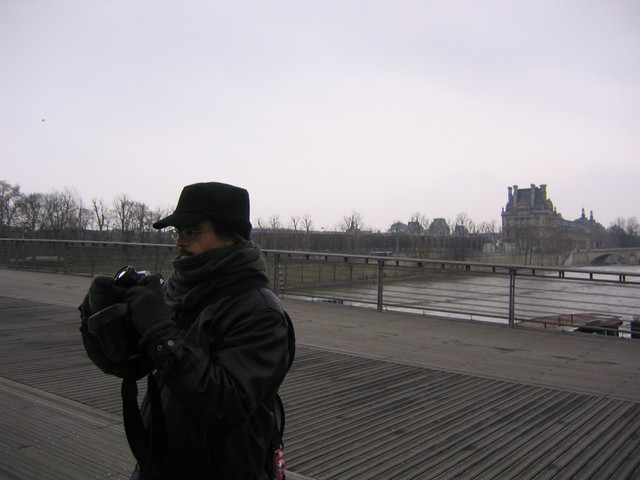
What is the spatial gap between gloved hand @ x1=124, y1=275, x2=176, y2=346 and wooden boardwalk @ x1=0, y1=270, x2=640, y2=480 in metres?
2.16

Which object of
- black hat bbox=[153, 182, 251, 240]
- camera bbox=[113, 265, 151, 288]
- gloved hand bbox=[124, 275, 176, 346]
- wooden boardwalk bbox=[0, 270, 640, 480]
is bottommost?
wooden boardwalk bbox=[0, 270, 640, 480]

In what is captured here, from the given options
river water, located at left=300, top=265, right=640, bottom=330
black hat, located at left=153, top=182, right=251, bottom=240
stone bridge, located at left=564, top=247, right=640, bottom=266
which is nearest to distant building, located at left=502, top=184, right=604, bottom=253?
stone bridge, located at left=564, top=247, right=640, bottom=266

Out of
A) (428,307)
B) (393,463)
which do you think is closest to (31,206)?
(428,307)

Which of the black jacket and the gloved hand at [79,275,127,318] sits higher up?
the gloved hand at [79,275,127,318]

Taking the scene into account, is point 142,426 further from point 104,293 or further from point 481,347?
point 481,347

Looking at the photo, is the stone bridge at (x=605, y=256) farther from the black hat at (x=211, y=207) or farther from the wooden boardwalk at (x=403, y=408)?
the black hat at (x=211, y=207)

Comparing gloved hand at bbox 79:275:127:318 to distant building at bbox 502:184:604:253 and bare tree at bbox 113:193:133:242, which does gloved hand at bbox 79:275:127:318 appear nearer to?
bare tree at bbox 113:193:133:242

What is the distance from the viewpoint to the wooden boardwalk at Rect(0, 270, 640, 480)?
3.54m

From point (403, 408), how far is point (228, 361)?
3388mm

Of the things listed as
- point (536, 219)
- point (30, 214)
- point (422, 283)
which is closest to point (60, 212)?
point (30, 214)

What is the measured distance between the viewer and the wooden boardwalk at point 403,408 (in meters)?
3.54

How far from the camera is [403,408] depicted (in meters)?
4.68

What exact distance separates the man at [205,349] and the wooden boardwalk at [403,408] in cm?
187

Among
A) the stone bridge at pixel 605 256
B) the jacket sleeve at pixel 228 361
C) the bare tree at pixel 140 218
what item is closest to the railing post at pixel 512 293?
the jacket sleeve at pixel 228 361
